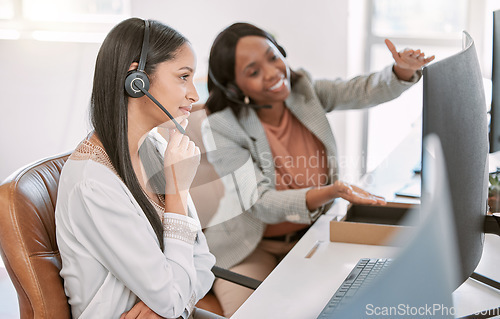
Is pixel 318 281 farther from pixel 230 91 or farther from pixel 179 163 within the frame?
pixel 230 91

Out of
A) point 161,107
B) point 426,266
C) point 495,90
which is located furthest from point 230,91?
point 426,266

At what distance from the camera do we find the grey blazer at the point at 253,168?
146 cm

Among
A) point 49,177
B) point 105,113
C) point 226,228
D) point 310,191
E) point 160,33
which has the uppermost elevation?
point 160,33

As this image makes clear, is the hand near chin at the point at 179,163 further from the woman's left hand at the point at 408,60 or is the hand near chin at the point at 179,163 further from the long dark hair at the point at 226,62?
the woman's left hand at the point at 408,60

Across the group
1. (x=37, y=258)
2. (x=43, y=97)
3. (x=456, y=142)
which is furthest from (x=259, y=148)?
(x=43, y=97)

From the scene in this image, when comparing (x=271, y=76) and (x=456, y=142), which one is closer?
(x=456, y=142)

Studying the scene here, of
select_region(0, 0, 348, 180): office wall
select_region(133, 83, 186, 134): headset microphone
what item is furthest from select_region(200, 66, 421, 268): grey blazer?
select_region(0, 0, 348, 180): office wall

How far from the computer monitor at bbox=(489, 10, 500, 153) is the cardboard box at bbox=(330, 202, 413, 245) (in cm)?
24

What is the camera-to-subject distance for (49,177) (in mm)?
1025

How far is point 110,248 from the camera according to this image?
0.88m

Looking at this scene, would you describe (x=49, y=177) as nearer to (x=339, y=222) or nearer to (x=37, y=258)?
(x=37, y=258)

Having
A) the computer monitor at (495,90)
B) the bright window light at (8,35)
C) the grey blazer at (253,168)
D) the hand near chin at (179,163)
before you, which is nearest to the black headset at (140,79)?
the hand near chin at (179,163)

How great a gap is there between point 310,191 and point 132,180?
599 millimetres

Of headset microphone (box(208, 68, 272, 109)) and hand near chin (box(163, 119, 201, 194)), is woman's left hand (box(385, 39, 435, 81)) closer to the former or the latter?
headset microphone (box(208, 68, 272, 109))
